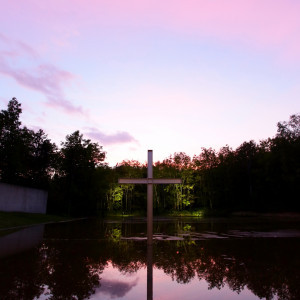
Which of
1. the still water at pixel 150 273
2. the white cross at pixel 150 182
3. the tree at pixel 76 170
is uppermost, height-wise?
the tree at pixel 76 170

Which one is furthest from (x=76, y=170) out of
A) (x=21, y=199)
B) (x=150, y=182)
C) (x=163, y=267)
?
(x=163, y=267)

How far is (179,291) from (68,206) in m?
49.7

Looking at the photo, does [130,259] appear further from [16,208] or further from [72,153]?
[72,153]

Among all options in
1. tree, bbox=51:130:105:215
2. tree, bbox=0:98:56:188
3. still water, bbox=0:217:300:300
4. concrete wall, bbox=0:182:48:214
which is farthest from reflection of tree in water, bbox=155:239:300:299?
tree, bbox=51:130:105:215

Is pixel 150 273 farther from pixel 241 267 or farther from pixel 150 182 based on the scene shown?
pixel 150 182

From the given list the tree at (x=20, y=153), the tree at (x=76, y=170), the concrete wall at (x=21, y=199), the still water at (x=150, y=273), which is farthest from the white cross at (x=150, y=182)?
the tree at (x=76, y=170)

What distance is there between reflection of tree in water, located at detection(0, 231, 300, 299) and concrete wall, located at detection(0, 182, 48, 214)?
22233 mm

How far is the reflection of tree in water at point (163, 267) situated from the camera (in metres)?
6.68

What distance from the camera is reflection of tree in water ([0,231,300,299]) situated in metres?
6.68

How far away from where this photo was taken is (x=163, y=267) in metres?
9.12

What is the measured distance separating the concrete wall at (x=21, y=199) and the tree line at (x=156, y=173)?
860 centimetres

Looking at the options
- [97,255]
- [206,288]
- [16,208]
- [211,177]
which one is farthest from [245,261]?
[211,177]

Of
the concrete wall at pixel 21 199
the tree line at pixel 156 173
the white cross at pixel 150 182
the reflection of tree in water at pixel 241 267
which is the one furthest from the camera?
the tree line at pixel 156 173

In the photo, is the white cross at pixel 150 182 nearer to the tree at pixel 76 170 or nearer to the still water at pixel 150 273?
the still water at pixel 150 273
